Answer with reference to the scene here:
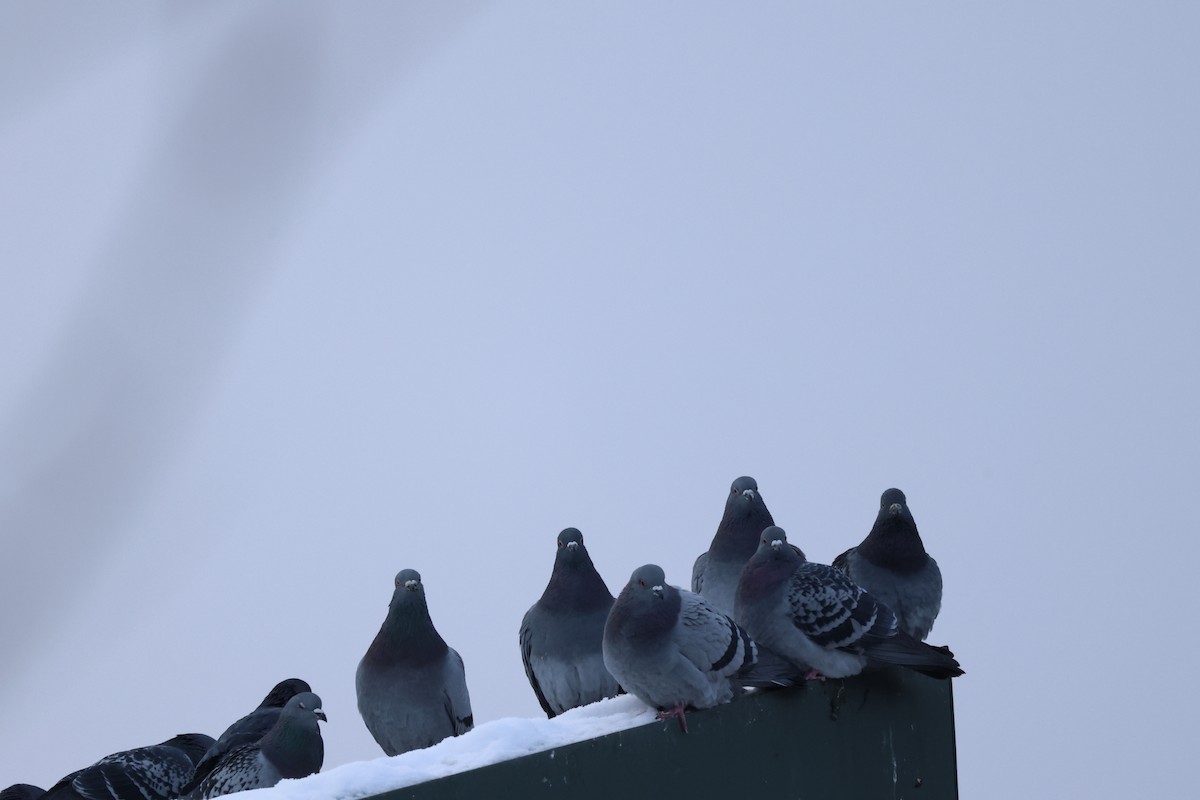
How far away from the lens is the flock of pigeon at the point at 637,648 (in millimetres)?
7898

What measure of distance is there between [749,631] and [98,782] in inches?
156

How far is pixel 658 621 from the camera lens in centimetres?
785

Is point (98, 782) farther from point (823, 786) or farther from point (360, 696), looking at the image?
point (823, 786)

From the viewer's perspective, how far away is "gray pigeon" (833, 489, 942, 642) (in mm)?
10680

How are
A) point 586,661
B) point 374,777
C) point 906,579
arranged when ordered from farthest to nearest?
point 906,579 → point 586,661 → point 374,777

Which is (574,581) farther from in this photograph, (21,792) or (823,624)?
(21,792)

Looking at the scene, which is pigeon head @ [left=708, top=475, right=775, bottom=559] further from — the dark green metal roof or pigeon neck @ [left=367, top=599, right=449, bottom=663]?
pigeon neck @ [left=367, top=599, right=449, bottom=663]

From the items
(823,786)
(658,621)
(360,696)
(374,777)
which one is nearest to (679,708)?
(658,621)

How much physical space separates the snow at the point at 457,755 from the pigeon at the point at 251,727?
277 cm

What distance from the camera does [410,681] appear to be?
9875 mm

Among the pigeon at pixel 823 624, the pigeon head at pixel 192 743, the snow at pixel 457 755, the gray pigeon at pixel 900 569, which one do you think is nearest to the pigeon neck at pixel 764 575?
the pigeon at pixel 823 624

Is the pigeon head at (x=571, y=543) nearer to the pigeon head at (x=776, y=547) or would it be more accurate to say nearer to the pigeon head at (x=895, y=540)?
the pigeon head at (x=776, y=547)

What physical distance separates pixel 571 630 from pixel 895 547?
2423 millimetres

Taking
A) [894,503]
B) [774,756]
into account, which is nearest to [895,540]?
[894,503]
